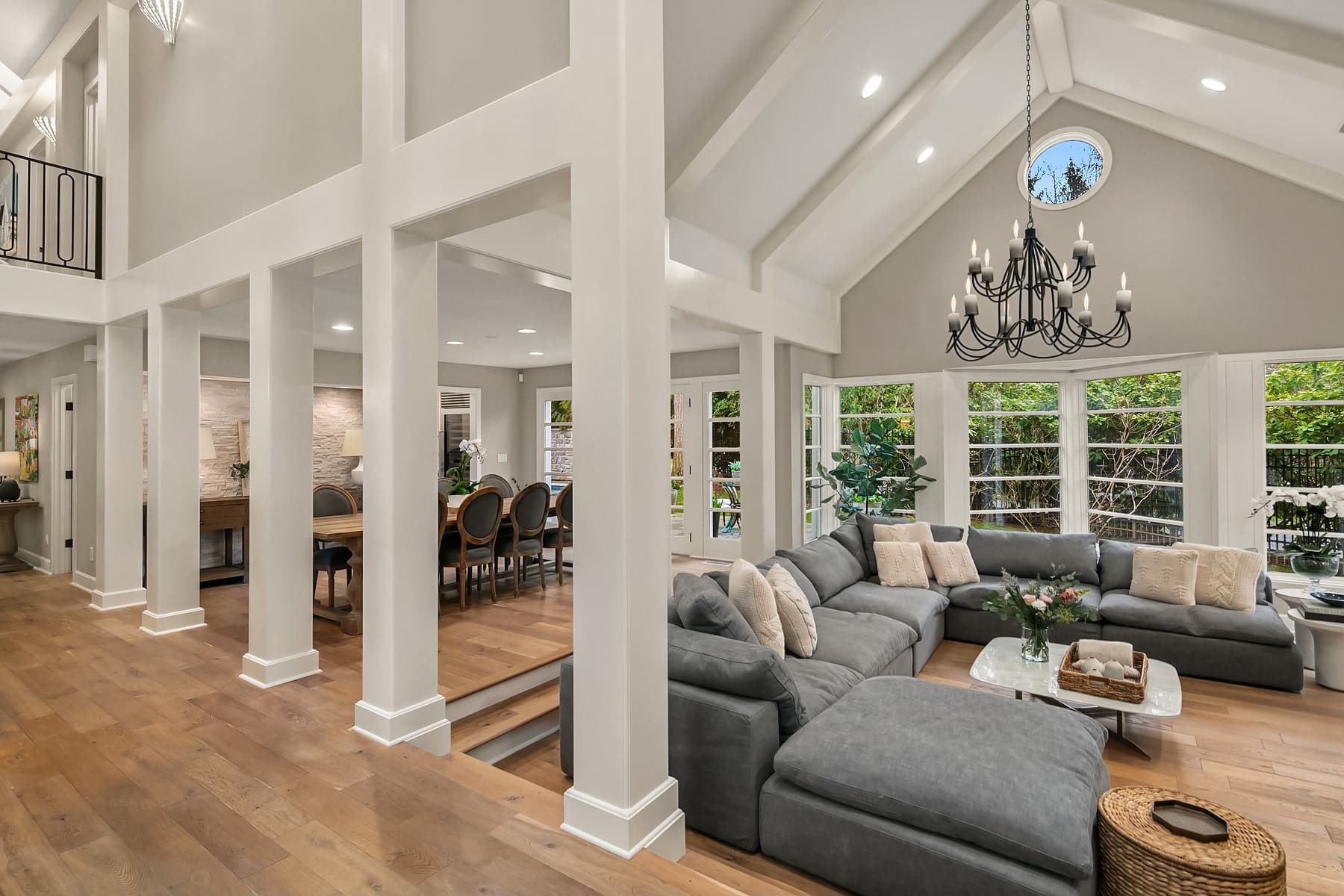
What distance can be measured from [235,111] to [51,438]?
16.2 ft

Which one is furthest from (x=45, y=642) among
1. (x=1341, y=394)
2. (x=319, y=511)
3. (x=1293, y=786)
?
(x=1341, y=394)

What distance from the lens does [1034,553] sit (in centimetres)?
508

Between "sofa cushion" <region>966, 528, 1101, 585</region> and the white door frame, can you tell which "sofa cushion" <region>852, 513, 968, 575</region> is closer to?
"sofa cushion" <region>966, 528, 1101, 585</region>

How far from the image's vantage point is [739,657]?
2.52m

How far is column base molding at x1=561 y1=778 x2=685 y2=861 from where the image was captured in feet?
6.52

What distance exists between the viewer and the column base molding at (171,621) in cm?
422

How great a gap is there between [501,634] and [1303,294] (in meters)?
6.15

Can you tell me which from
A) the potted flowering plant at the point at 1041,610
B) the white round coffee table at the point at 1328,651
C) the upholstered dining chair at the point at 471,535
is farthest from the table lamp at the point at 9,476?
the white round coffee table at the point at 1328,651

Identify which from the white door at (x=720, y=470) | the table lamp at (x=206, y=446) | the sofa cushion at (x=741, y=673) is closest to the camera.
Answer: the sofa cushion at (x=741, y=673)

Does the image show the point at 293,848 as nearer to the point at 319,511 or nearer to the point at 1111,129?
the point at 319,511

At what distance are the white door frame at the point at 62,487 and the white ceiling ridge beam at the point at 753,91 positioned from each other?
6.07m

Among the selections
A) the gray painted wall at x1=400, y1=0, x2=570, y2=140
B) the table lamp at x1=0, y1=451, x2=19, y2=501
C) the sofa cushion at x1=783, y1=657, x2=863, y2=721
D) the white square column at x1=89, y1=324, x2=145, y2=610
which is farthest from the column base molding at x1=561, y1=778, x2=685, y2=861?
the table lamp at x1=0, y1=451, x2=19, y2=501

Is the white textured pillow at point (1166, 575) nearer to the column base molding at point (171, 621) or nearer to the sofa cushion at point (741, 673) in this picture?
the sofa cushion at point (741, 673)

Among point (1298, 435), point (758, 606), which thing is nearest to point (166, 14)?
point (758, 606)
